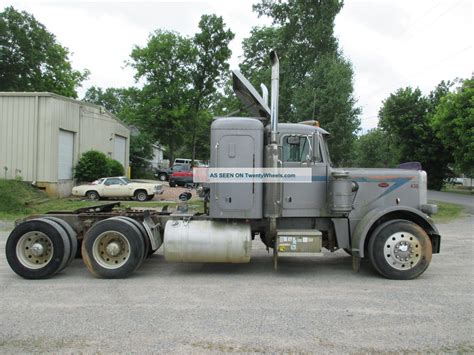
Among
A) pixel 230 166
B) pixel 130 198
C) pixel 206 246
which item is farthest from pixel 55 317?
pixel 130 198

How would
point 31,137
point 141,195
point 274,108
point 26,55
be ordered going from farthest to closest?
point 26,55, point 141,195, point 31,137, point 274,108

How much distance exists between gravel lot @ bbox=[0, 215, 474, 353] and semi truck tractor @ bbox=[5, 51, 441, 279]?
14.9 inches

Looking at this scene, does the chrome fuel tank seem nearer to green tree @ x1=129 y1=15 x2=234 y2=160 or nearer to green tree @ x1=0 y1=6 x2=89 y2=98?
green tree @ x1=129 y1=15 x2=234 y2=160

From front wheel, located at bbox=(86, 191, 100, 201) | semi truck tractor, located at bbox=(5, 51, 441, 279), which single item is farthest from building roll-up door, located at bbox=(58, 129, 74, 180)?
semi truck tractor, located at bbox=(5, 51, 441, 279)

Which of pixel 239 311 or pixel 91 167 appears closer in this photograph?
pixel 239 311

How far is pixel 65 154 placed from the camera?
80.7 feet

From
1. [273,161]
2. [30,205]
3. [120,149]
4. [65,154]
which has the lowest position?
[30,205]

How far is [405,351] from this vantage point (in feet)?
14.5

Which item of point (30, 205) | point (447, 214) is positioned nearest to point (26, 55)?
point (30, 205)

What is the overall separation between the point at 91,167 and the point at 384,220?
21.0 metres

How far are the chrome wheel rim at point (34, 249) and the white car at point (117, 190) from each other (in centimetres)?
1514

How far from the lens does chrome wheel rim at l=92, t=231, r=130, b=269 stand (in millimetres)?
7371

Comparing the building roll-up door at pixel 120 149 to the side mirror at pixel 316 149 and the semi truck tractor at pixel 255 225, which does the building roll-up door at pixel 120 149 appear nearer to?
the semi truck tractor at pixel 255 225

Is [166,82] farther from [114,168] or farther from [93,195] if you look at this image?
[93,195]
